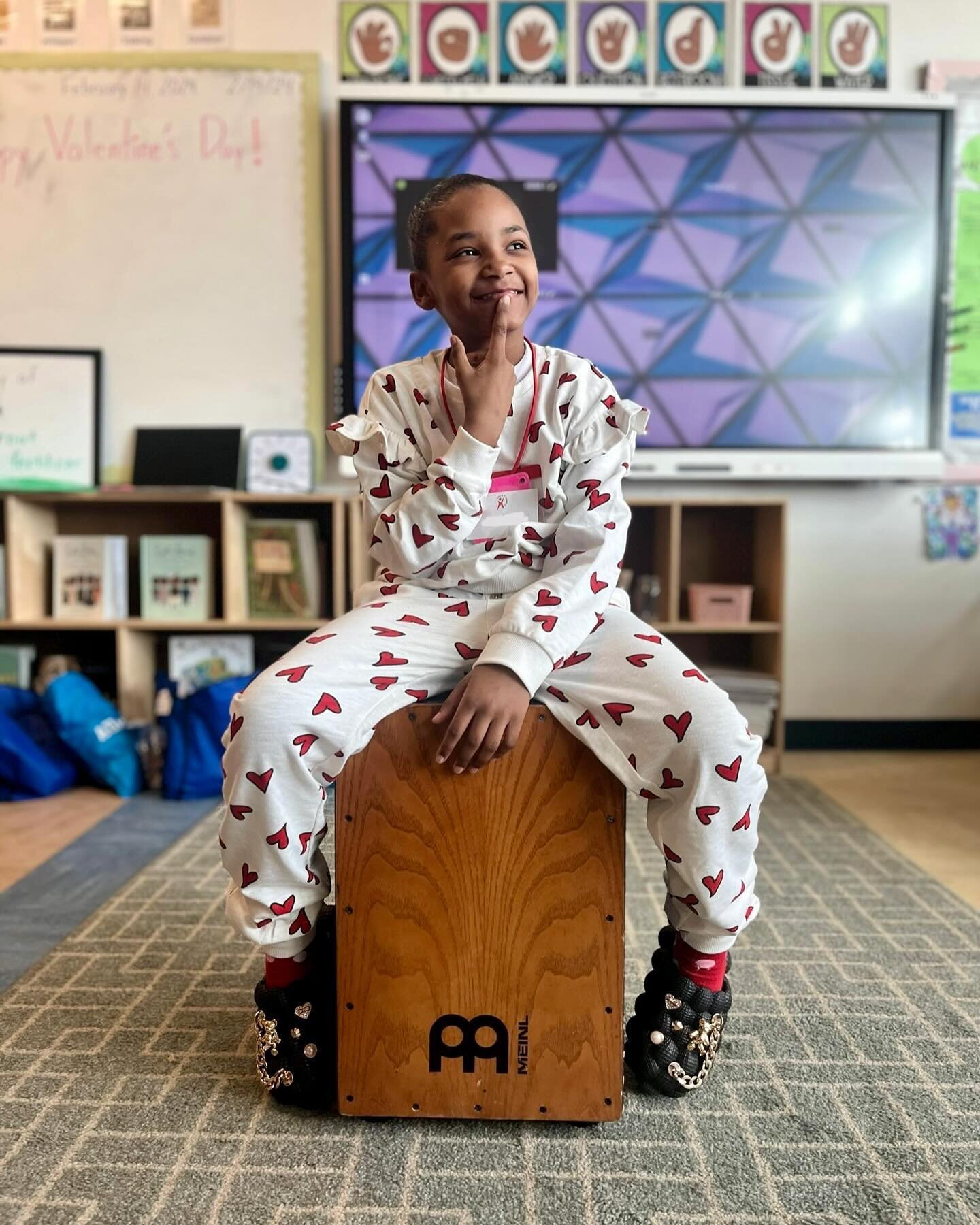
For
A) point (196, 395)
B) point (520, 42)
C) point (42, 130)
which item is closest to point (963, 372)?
point (520, 42)

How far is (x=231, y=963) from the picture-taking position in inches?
59.5

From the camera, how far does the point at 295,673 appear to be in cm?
108

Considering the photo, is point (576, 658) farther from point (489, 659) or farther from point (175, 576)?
point (175, 576)

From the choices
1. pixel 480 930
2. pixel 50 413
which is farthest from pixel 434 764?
pixel 50 413

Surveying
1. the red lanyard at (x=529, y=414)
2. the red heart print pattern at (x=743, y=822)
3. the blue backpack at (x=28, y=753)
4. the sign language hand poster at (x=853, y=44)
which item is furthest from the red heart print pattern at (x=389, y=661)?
the sign language hand poster at (x=853, y=44)

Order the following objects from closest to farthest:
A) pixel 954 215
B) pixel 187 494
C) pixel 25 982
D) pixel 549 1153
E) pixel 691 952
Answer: pixel 549 1153, pixel 691 952, pixel 25 982, pixel 187 494, pixel 954 215

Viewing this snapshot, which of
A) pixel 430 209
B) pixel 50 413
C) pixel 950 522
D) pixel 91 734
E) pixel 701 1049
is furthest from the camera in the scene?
pixel 950 522

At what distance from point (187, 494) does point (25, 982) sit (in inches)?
59.8

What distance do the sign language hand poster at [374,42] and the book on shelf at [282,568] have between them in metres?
1.31

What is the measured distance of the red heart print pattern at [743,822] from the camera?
1.08m

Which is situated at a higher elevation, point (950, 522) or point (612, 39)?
point (612, 39)

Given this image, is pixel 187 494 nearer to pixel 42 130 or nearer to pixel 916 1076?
pixel 42 130

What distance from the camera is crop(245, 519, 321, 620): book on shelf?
280 centimetres

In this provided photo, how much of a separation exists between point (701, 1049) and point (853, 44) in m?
2.85
